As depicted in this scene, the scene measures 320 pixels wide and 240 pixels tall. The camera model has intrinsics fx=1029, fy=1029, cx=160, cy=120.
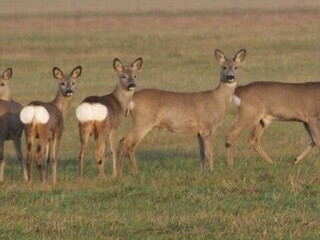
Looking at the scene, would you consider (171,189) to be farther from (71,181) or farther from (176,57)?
(176,57)

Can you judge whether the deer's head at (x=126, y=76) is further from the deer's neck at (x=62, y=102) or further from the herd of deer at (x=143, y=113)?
the deer's neck at (x=62, y=102)

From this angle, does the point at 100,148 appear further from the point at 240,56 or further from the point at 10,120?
the point at 240,56

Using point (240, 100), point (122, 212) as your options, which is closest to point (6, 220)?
point (122, 212)

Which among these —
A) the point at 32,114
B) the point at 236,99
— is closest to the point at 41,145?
the point at 32,114

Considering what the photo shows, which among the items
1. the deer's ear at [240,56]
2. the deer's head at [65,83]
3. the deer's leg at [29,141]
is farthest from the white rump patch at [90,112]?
the deer's ear at [240,56]

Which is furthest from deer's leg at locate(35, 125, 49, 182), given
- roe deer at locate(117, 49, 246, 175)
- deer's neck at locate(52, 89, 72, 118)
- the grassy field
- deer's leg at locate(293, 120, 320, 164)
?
deer's leg at locate(293, 120, 320, 164)

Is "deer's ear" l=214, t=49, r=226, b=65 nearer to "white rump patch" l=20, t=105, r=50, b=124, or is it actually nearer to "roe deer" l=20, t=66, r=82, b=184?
"roe deer" l=20, t=66, r=82, b=184

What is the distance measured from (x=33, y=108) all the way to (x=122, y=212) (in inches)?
118

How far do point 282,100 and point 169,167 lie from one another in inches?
87.6

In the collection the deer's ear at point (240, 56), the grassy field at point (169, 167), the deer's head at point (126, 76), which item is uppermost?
the deer's ear at point (240, 56)

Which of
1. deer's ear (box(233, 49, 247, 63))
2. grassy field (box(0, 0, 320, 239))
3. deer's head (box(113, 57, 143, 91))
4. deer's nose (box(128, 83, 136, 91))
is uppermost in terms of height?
deer's ear (box(233, 49, 247, 63))

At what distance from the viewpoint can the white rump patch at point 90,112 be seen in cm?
1316

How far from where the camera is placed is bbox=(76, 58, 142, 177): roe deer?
1321 centimetres

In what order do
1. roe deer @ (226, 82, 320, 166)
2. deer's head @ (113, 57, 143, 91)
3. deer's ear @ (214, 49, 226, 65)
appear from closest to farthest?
deer's head @ (113, 57, 143, 91)
roe deer @ (226, 82, 320, 166)
deer's ear @ (214, 49, 226, 65)
